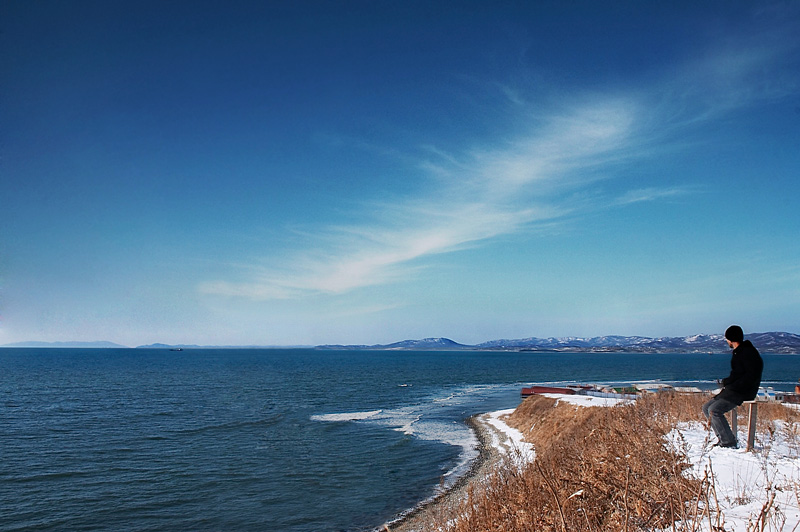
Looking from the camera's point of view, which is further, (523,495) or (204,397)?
(204,397)

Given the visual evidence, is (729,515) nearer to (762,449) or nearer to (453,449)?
(762,449)

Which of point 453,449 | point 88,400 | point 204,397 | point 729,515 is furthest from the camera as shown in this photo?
point 204,397

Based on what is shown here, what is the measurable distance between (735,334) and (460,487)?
14754mm

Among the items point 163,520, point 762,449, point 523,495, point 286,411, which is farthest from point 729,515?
point 286,411

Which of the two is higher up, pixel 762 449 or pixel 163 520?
pixel 762 449

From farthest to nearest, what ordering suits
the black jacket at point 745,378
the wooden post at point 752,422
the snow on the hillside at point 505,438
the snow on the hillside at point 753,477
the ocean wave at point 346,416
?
the ocean wave at point 346,416 → the snow on the hillside at point 505,438 → the black jacket at point 745,378 → the wooden post at point 752,422 → the snow on the hillside at point 753,477

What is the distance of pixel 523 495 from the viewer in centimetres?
743

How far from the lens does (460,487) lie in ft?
67.8

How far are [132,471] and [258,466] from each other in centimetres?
568

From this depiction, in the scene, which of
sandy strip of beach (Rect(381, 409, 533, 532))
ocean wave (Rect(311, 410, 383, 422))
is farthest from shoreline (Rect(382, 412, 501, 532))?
ocean wave (Rect(311, 410, 383, 422))

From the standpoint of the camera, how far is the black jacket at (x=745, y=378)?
28.0 feet

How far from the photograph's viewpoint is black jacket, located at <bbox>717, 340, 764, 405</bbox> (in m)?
8.54

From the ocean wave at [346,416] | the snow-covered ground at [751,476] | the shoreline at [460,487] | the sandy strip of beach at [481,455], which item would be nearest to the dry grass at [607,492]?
the snow-covered ground at [751,476]

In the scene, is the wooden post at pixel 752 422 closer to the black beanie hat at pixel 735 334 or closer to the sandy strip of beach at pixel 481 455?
the black beanie hat at pixel 735 334
